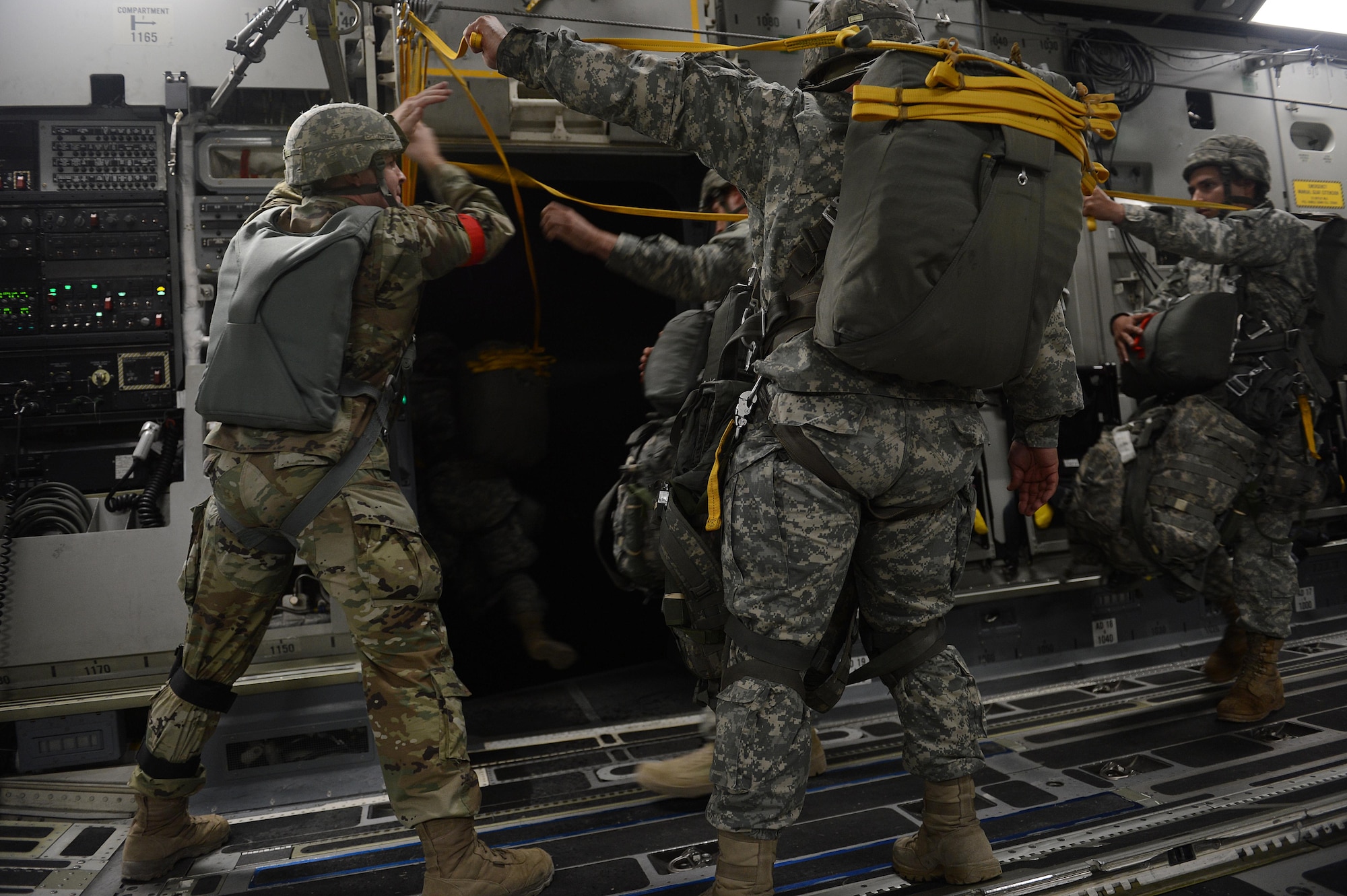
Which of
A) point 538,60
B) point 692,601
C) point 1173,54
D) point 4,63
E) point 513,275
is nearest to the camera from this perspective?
point 538,60

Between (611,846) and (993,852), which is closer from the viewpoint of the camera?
(993,852)

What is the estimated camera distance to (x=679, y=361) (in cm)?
298

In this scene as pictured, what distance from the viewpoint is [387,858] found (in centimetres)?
246

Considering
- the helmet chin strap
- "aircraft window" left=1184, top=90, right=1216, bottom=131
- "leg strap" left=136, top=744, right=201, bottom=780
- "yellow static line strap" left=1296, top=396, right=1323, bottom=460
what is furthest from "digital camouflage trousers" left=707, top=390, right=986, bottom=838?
"aircraft window" left=1184, top=90, right=1216, bottom=131

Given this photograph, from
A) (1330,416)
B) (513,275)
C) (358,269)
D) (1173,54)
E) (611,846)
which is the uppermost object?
(1173,54)

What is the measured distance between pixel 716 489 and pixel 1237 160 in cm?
315

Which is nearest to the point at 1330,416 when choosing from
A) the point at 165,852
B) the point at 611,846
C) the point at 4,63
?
Result: the point at 611,846

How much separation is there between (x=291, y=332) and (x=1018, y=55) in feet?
5.80

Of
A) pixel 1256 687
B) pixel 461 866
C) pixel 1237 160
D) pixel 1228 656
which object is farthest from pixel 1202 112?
pixel 461 866

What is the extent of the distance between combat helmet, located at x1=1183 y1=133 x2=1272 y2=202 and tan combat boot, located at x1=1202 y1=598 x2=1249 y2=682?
6.11 ft

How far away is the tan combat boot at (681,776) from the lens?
2742mm

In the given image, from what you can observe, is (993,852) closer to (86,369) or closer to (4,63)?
(86,369)

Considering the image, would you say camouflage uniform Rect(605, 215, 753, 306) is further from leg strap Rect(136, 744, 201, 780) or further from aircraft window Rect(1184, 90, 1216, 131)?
aircraft window Rect(1184, 90, 1216, 131)

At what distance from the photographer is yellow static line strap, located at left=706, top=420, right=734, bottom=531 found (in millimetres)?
1989
